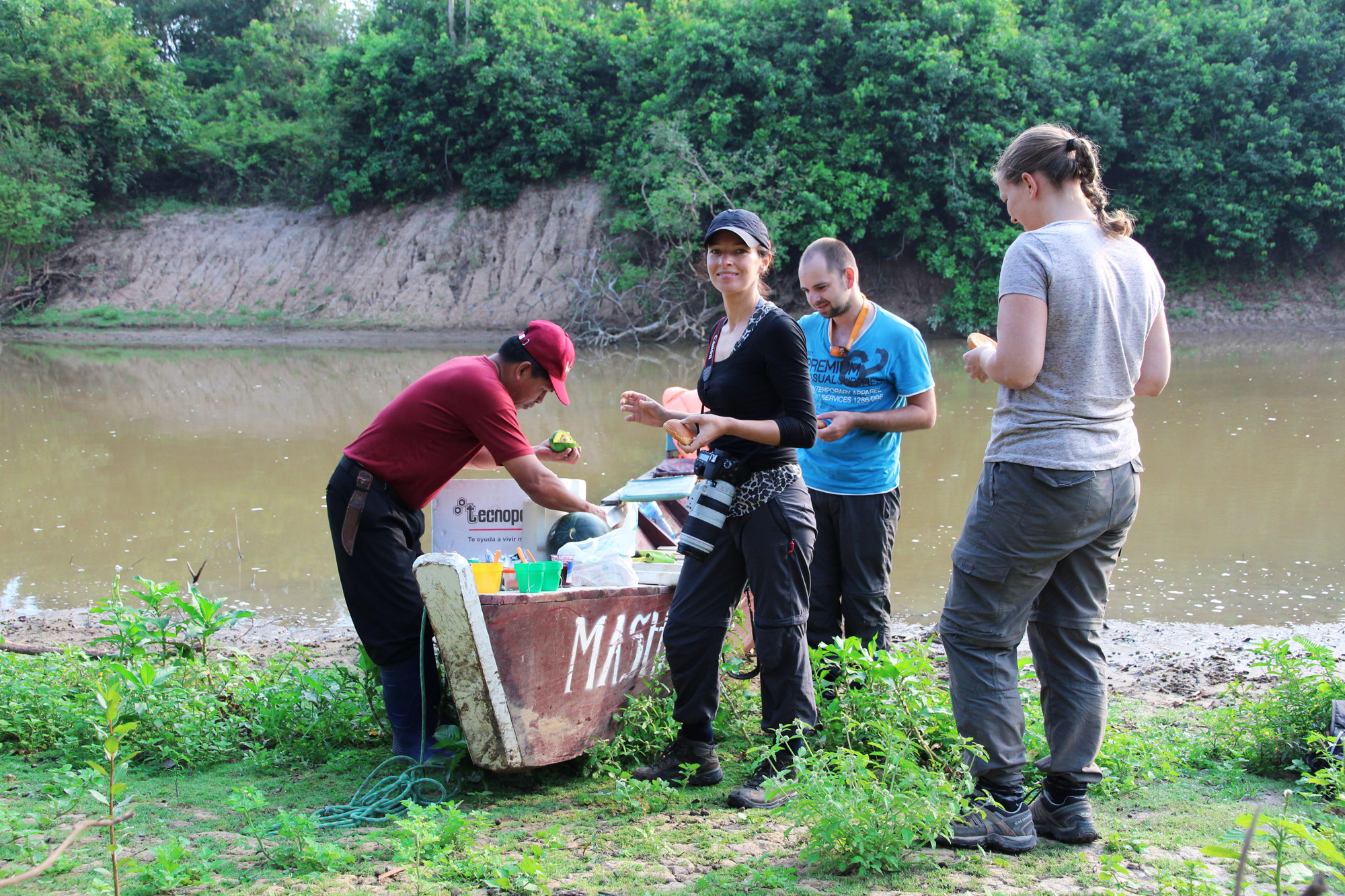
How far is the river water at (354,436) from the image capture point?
6535 millimetres

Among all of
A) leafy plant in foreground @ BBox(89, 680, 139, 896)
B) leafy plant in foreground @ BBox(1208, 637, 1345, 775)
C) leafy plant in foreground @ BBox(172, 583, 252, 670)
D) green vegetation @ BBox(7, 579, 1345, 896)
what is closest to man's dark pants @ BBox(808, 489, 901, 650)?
green vegetation @ BBox(7, 579, 1345, 896)

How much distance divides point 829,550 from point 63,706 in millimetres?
2989

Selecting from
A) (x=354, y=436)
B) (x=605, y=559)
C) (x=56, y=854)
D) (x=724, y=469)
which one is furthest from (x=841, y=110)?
(x=56, y=854)

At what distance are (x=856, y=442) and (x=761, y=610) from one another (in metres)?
1.03

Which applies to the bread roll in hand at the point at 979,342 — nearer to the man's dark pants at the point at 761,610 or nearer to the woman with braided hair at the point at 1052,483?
the woman with braided hair at the point at 1052,483

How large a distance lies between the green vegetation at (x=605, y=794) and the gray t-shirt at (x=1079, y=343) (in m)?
0.84

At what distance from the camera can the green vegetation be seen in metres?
2.46

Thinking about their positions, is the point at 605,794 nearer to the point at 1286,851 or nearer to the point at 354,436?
the point at 1286,851

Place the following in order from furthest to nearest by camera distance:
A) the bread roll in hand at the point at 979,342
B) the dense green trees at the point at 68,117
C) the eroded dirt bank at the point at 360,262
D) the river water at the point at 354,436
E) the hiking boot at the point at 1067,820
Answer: the dense green trees at the point at 68,117, the eroded dirt bank at the point at 360,262, the river water at the point at 354,436, the bread roll in hand at the point at 979,342, the hiking boot at the point at 1067,820

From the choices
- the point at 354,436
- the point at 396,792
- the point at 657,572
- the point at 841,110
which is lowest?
the point at 396,792

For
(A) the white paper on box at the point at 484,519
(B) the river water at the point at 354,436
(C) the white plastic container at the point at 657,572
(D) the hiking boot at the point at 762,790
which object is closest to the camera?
(D) the hiking boot at the point at 762,790

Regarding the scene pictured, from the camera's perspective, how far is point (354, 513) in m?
3.38

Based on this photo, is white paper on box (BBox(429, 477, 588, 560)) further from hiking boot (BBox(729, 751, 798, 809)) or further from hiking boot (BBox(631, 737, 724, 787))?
hiking boot (BBox(729, 751, 798, 809))

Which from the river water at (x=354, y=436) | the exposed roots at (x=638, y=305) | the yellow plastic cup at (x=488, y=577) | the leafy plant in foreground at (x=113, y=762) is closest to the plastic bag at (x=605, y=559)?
the yellow plastic cup at (x=488, y=577)
